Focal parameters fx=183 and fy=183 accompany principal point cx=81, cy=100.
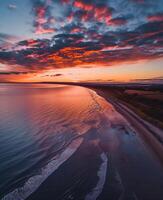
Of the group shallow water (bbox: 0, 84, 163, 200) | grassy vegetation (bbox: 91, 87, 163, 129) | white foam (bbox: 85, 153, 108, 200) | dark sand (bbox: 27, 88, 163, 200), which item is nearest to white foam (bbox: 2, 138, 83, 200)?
shallow water (bbox: 0, 84, 163, 200)

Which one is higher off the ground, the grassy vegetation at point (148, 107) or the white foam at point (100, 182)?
the white foam at point (100, 182)

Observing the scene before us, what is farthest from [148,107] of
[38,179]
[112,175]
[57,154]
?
[38,179]

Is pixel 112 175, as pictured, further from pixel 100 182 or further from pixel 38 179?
pixel 38 179

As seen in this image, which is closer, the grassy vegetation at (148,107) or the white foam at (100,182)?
the white foam at (100,182)

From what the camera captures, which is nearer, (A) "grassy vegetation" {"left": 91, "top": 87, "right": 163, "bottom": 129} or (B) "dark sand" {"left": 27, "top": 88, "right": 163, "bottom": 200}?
(B) "dark sand" {"left": 27, "top": 88, "right": 163, "bottom": 200}

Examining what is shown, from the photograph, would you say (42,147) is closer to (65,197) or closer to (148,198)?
(65,197)

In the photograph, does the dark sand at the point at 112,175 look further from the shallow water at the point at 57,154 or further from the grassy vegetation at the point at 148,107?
the grassy vegetation at the point at 148,107

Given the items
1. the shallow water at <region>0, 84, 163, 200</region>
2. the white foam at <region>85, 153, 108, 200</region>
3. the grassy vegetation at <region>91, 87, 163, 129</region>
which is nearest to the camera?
the white foam at <region>85, 153, 108, 200</region>

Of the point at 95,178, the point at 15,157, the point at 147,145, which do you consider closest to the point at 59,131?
the point at 15,157

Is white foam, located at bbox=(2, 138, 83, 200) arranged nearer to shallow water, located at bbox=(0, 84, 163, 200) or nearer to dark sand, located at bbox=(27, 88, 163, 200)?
shallow water, located at bbox=(0, 84, 163, 200)

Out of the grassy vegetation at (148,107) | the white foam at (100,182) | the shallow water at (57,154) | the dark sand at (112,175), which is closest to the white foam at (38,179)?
the shallow water at (57,154)
